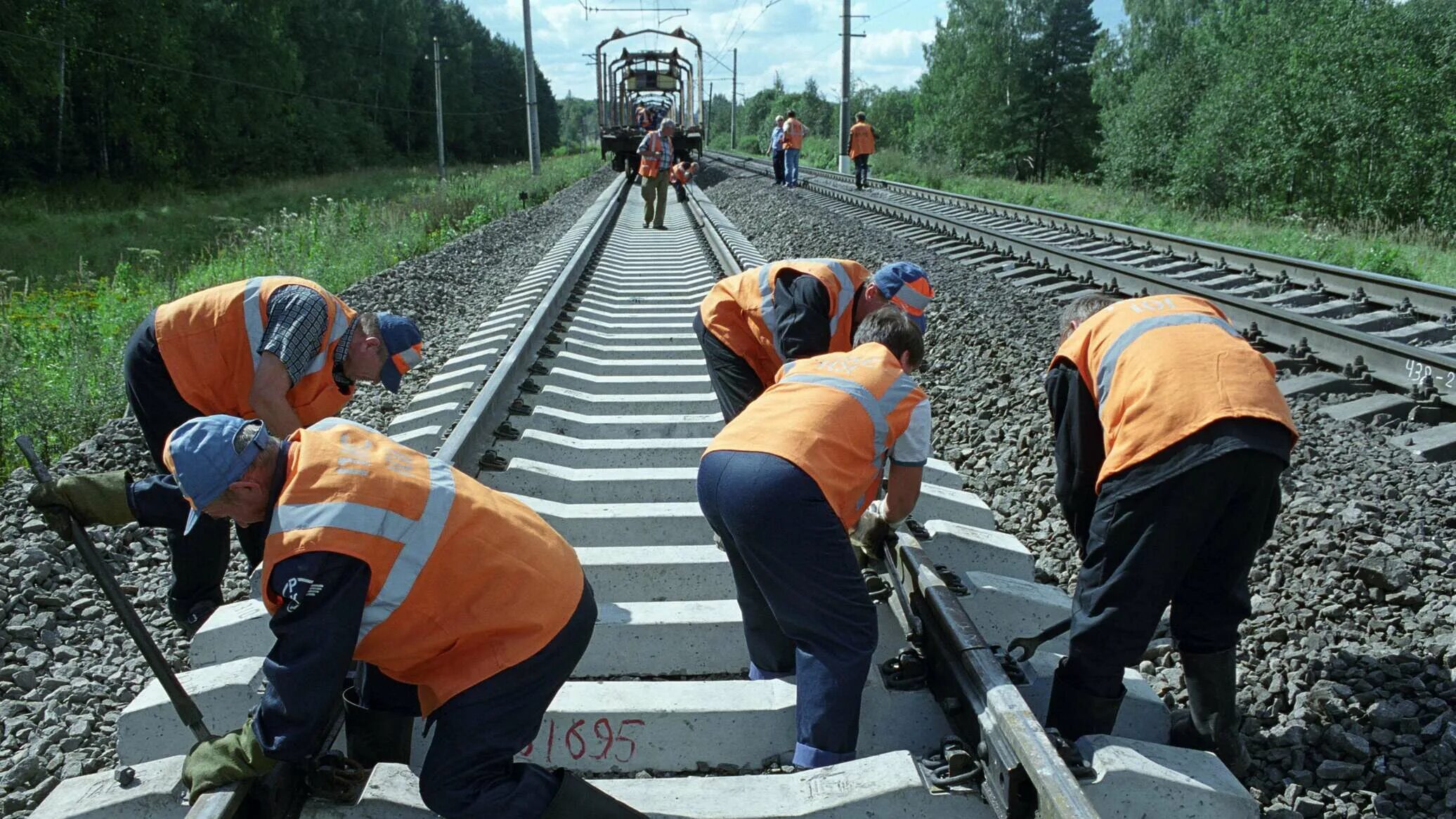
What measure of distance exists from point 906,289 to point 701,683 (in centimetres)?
170

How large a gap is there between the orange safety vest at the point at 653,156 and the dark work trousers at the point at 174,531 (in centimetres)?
1201

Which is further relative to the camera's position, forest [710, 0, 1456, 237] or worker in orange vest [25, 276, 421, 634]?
forest [710, 0, 1456, 237]

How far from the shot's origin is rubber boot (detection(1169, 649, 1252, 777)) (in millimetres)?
2863

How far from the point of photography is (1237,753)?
2.86 metres

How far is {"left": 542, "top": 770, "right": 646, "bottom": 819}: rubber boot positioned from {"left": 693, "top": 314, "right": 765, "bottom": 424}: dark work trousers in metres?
2.26

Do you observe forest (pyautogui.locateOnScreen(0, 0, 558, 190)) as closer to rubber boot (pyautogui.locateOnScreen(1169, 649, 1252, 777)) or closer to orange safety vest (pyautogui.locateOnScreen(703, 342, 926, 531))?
orange safety vest (pyautogui.locateOnScreen(703, 342, 926, 531))

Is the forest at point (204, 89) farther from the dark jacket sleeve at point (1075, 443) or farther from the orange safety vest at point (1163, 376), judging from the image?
the orange safety vest at point (1163, 376)

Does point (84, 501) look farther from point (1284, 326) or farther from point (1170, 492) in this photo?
point (1284, 326)

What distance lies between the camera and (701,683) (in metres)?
3.11

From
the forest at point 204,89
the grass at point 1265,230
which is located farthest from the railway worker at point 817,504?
the forest at point 204,89

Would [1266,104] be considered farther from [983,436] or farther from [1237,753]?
[1237,753]

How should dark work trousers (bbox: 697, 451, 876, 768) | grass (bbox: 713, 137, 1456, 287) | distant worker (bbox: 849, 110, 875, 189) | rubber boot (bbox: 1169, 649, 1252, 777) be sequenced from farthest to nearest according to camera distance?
distant worker (bbox: 849, 110, 875, 189)
grass (bbox: 713, 137, 1456, 287)
rubber boot (bbox: 1169, 649, 1252, 777)
dark work trousers (bbox: 697, 451, 876, 768)

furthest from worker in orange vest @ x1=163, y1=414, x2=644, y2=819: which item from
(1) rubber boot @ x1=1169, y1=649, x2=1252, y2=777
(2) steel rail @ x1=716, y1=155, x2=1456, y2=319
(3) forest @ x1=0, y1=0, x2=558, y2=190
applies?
(3) forest @ x1=0, y1=0, x2=558, y2=190

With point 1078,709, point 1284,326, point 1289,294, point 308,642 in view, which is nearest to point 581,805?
point 308,642
